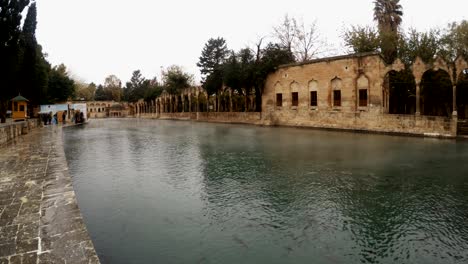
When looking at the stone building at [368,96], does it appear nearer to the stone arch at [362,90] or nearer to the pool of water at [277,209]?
the stone arch at [362,90]

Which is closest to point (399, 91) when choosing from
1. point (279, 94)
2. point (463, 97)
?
point (463, 97)

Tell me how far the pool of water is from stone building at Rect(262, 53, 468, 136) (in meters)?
7.90

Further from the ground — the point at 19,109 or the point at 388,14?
the point at 388,14

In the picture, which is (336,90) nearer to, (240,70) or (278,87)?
(278,87)

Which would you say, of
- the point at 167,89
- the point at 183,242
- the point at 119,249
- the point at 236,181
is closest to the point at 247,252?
the point at 183,242

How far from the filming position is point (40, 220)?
4418mm

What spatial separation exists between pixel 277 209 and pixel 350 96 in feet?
61.2

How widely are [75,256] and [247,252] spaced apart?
6.45 ft

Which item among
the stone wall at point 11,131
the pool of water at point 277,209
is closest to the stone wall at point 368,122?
the pool of water at point 277,209

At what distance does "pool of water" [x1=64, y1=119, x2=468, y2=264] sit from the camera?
4.23 metres

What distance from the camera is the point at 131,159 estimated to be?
1120 cm

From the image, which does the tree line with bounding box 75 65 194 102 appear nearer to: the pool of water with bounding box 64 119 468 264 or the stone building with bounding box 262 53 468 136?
the stone building with bounding box 262 53 468 136

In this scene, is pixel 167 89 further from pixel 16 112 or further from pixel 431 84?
pixel 431 84

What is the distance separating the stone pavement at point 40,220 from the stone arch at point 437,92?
23.6 metres
